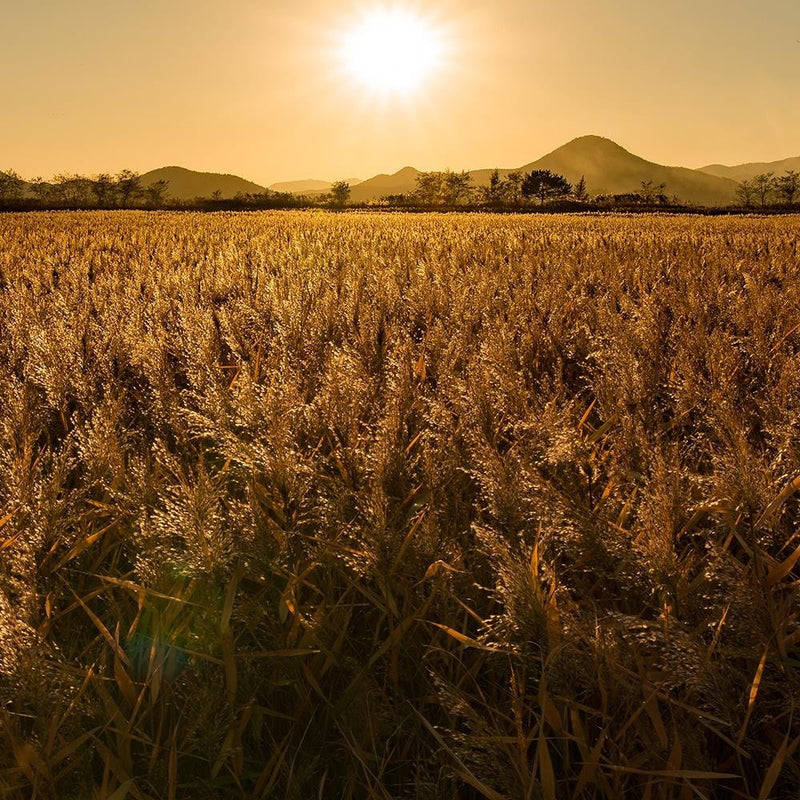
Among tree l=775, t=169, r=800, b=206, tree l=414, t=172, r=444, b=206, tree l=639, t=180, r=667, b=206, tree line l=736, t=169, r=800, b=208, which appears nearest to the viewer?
tree l=639, t=180, r=667, b=206

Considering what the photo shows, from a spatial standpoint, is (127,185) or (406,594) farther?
(127,185)

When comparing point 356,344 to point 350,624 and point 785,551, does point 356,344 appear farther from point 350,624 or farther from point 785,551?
point 785,551

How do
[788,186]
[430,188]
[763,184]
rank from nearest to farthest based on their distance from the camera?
[788,186], [430,188], [763,184]

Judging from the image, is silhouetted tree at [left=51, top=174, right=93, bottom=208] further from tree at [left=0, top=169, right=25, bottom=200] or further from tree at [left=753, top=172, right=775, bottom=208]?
tree at [left=753, top=172, right=775, bottom=208]

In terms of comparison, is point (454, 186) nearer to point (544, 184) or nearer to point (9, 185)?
point (544, 184)

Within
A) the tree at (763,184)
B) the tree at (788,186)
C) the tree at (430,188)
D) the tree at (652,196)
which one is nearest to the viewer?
the tree at (652,196)

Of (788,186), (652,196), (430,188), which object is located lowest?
(652,196)

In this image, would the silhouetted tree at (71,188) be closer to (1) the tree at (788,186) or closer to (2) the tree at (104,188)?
(2) the tree at (104,188)

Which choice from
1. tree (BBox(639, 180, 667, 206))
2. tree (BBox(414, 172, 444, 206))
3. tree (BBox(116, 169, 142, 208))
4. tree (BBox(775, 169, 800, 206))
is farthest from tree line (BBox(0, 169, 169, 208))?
tree (BBox(775, 169, 800, 206))

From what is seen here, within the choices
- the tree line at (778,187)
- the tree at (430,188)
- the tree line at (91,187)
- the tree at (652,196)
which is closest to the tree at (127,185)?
the tree line at (91,187)

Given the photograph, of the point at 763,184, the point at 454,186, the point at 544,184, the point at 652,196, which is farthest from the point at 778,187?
the point at 454,186

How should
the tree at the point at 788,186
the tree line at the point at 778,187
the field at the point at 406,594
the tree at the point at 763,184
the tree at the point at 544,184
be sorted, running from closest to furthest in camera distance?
the field at the point at 406,594, the tree at the point at 544,184, the tree at the point at 788,186, the tree line at the point at 778,187, the tree at the point at 763,184

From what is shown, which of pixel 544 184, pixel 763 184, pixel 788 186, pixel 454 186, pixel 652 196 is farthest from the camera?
pixel 763 184

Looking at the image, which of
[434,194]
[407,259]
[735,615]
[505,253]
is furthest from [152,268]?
[434,194]
